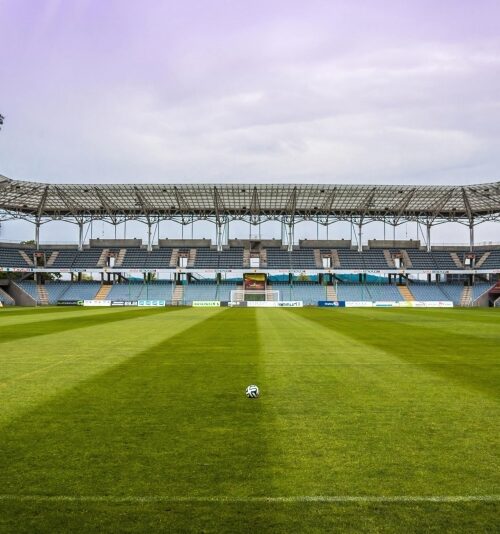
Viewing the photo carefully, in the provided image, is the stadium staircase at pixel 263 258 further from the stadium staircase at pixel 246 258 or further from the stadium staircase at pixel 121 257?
the stadium staircase at pixel 121 257

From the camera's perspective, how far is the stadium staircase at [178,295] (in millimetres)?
67125

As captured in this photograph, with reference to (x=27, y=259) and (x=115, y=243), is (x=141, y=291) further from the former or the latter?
(x=27, y=259)

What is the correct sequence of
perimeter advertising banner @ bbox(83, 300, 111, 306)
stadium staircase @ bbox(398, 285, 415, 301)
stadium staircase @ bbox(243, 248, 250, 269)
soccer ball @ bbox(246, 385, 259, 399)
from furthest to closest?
stadium staircase @ bbox(243, 248, 250, 269) < stadium staircase @ bbox(398, 285, 415, 301) < perimeter advertising banner @ bbox(83, 300, 111, 306) < soccer ball @ bbox(246, 385, 259, 399)

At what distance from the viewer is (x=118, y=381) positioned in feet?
33.4

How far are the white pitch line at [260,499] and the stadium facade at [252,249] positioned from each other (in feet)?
199

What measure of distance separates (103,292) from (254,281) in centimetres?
2178

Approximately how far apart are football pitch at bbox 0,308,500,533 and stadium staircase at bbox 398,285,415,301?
58717mm

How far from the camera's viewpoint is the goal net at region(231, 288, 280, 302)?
231 feet

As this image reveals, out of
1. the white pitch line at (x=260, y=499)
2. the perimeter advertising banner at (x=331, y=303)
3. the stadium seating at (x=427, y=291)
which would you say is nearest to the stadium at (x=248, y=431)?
the white pitch line at (x=260, y=499)

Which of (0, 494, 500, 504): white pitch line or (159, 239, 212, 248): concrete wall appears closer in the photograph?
(0, 494, 500, 504): white pitch line

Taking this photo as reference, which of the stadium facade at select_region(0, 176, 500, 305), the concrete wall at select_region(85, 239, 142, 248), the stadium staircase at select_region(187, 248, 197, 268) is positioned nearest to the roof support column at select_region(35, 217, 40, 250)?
the stadium facade at select_region(0, 176, 500, 305)

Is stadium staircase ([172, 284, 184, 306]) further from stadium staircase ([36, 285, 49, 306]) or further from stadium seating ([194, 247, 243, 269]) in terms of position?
stadium staircase ([36, 285, 49, 306])

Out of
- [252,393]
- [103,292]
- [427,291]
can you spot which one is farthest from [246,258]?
[252,393]

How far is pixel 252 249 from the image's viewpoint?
258ft
